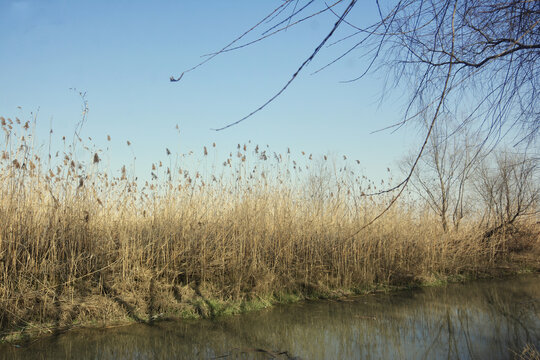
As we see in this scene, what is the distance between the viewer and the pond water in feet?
12.0

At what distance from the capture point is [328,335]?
433 cm

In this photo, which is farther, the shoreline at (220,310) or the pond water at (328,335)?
the shoreline at (220,310)

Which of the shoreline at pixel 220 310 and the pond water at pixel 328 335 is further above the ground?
the shoreline at pixel 220 310

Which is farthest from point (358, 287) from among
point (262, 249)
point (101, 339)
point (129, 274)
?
point (101, 339)

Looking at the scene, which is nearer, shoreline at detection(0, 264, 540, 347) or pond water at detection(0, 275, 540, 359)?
pond water at detection(0, 275, 540, 359)

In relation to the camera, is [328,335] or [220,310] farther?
[220,310]

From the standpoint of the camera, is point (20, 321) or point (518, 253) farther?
point (518, 253)

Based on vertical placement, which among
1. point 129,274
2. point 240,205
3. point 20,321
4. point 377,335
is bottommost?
point 377,335

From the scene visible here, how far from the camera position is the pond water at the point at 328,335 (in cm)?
366

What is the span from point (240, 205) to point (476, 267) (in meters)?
6.65

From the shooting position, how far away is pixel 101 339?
4039 millimetres

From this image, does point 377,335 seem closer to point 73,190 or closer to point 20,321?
point 20,321

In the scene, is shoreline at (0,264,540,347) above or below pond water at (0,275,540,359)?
above

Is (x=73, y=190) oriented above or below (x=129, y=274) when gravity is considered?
above
